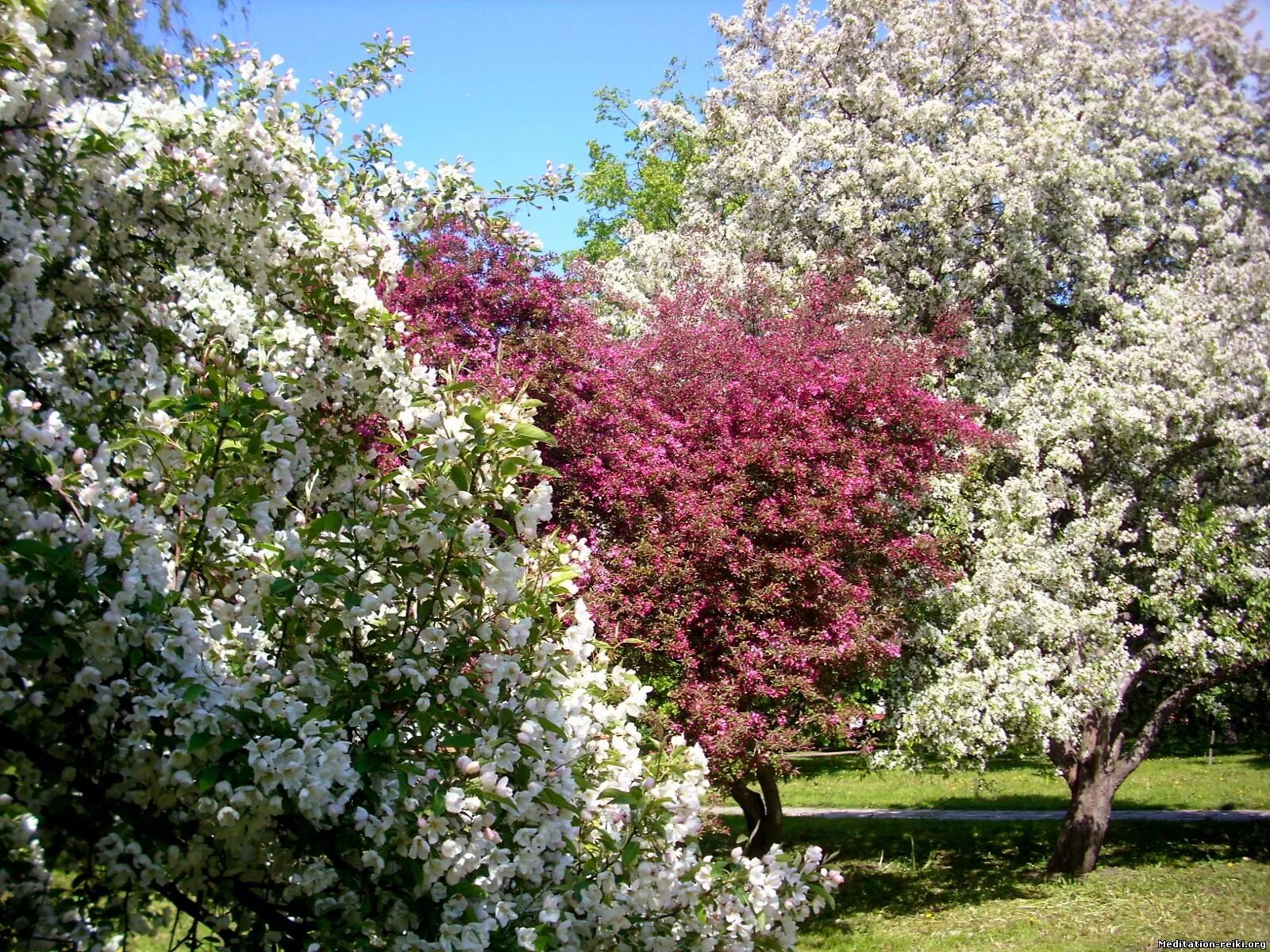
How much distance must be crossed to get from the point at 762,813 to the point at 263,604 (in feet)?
27.0

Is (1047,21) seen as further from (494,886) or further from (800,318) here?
(494,886)

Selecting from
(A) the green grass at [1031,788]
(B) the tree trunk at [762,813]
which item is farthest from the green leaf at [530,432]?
(A) the green grass at [1031,788]

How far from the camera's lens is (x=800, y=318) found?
Answer: 28.9 ft

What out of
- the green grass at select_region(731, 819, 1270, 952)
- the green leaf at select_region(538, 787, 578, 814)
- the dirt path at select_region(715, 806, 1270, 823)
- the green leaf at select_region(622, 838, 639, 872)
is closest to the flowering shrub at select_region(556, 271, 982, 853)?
the green grass at select_region(731, 819, 1270, 952)

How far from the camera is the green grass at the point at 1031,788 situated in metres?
14.3

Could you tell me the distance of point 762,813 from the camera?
9.88 m

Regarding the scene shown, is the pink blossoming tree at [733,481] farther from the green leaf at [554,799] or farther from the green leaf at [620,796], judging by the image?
the green leaf at [554,799]

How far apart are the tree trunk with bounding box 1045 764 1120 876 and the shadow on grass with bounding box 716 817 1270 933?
409 mm

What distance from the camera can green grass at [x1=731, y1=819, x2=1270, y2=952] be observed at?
787cm

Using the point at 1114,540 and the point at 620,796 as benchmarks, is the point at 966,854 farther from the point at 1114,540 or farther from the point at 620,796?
the point at 620,796

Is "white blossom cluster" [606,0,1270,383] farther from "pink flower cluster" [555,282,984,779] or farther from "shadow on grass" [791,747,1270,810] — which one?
"shadow on grass" [791,747,1270,810]

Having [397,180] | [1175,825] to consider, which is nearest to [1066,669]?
[1175,825]

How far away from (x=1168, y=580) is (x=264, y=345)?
Result: 8130 mm

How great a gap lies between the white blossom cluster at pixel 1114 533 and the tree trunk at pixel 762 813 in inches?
54.7
